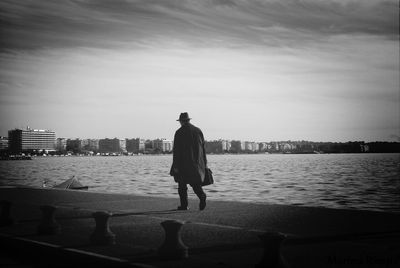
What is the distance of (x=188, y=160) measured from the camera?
14367mm

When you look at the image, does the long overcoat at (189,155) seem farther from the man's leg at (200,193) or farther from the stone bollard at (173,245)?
the stone bollard at (173,245)

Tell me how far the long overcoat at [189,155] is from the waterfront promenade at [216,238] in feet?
2.73

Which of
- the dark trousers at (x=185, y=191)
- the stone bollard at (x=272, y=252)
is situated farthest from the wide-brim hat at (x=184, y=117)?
the stone bollard at (x=272, y=252)

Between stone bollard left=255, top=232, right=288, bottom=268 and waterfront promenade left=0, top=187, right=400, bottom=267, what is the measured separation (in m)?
0.23

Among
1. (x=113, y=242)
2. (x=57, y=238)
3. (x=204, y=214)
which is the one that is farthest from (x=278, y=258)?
(x=204, y=214)

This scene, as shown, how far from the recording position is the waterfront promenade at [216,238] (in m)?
7.90

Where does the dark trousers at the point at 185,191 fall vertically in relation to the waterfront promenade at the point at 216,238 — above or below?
above

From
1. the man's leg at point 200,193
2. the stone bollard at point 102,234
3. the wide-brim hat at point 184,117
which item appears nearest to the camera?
the stone bollard at point 102,234

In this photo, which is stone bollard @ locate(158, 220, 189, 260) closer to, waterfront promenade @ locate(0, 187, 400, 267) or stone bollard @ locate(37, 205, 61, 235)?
waterfront promenade @ locate(0, 187, 400, 267)

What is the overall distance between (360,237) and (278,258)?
327cm

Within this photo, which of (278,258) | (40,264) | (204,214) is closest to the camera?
(278,258)

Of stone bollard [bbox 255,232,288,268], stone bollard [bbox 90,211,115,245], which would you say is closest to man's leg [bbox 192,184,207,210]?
stone bollard [bbox 90,211,115,245]

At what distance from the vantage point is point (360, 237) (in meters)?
9.70

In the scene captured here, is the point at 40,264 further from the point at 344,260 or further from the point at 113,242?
the point at 344,260
